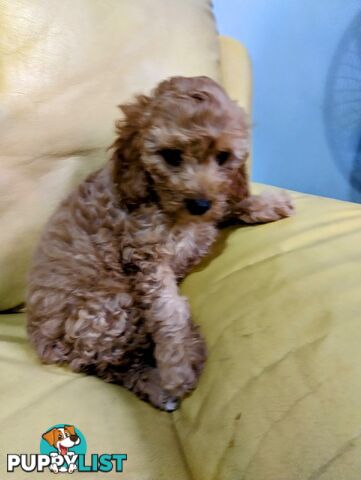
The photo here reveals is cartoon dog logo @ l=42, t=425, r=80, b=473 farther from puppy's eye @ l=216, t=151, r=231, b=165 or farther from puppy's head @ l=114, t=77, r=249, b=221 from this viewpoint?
puppy's eye @ l=216, t=151, r=231, b=165

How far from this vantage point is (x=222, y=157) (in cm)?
114

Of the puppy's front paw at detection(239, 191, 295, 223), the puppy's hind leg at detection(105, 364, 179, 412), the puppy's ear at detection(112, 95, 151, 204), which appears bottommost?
the puppy's hind leg at detection(105, 364, 179, 412)

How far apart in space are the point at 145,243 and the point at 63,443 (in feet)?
1.49

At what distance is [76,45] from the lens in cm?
121

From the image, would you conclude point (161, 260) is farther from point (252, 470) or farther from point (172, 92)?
point (252, 470)

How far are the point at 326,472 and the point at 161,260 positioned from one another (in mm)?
601

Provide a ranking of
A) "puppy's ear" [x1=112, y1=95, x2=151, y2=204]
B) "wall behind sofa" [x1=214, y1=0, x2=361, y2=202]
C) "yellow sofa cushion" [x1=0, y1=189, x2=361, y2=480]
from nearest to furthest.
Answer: "yellow sofa cushion" [x1=0, y1=189, x2=361, y2=480] → "puppy's ear" [x1=112, y1=95, x2=151, y2=204] → "wall behind sofa" [x1=214, y1=0, x2=361, y2=202]

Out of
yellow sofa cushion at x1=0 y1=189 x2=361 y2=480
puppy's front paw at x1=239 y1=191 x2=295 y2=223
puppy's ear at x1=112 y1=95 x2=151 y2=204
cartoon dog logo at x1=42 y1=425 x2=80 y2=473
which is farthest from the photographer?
puppy's front paw at x1=239 y1=191 x2=295 y2=223

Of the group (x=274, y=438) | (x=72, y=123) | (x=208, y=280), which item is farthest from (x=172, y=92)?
(x=274, y=438)

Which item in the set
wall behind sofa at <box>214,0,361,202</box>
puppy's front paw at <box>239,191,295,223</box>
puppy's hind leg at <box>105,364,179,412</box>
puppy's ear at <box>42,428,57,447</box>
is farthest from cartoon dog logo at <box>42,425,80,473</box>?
wall behind sofa at <box>214,0,361,202</box>

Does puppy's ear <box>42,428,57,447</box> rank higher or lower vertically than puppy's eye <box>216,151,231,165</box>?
lower

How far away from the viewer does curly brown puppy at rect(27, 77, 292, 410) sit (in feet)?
3.49

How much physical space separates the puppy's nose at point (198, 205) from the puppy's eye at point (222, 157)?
0.11 m

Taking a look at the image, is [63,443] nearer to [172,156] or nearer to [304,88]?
[172,156]
